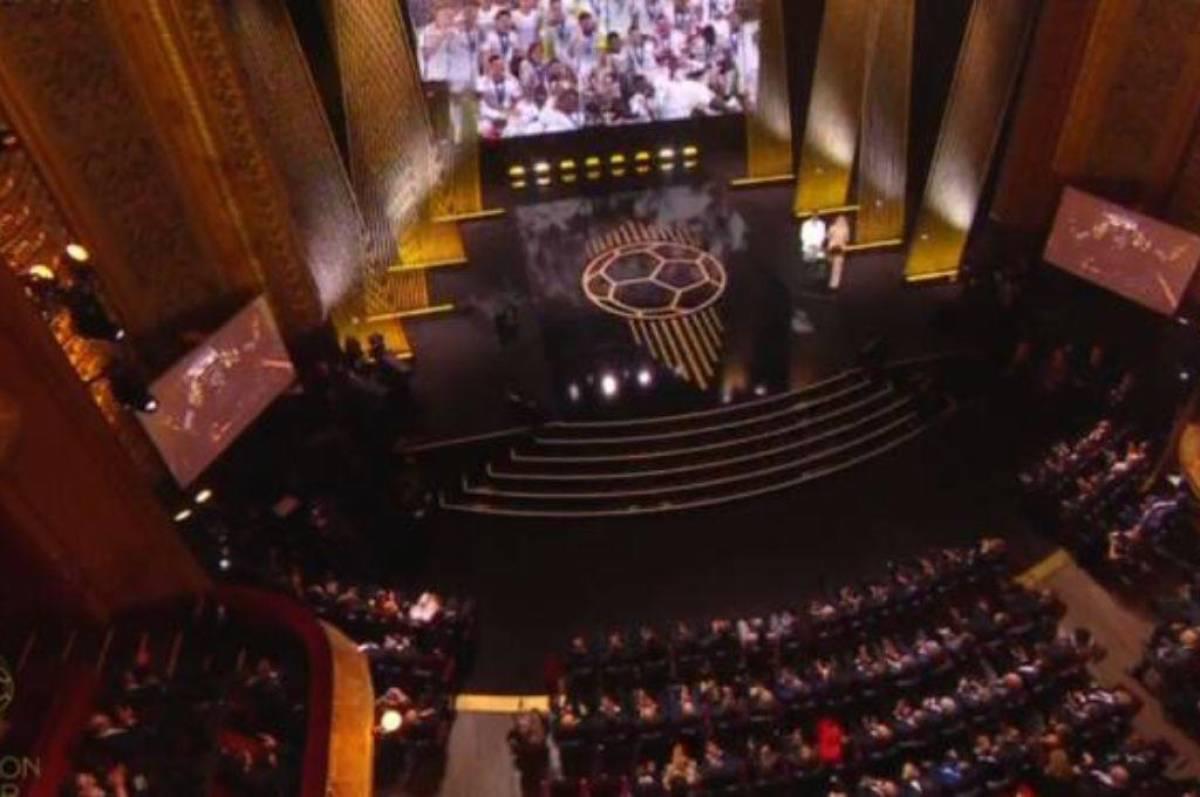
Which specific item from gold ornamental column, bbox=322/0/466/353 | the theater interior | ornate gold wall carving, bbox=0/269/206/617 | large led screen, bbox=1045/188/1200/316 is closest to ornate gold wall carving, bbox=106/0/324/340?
the theater interior

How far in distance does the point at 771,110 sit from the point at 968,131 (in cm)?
360

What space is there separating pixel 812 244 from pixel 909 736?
7739mm

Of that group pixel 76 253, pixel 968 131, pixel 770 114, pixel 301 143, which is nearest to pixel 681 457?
pixel 968 131

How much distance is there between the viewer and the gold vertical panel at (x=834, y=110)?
1617cm

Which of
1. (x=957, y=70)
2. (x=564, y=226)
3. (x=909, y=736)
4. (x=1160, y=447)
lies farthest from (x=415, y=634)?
(x=957, y=70)

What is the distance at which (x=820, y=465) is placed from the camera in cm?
1423

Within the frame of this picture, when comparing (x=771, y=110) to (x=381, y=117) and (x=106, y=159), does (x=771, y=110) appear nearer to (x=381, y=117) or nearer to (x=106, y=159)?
(x=381, y=117)

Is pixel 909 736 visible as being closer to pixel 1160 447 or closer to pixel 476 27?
pixel 1160 447

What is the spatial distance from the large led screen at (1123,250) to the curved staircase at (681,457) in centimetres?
284

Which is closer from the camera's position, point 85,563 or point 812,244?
point 85,563

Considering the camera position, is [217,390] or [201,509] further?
[201,509]

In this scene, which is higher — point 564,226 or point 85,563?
point 85,563

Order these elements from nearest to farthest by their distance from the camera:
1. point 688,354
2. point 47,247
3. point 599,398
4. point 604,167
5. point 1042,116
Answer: point 47,247 < point 1042,116 < point 599,398 < point 688,354 < point 604,167

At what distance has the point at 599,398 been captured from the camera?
14.7 meters
